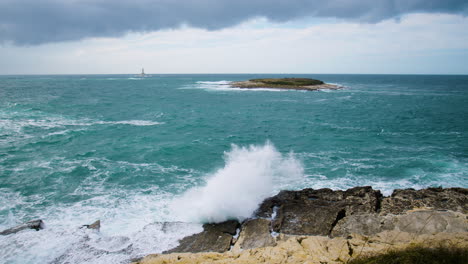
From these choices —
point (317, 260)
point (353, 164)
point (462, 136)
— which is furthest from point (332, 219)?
point (462, 136)

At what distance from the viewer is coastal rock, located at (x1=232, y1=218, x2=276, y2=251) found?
1097 cm

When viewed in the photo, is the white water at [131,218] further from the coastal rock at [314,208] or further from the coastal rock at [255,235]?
the coastal rock at [314,208]

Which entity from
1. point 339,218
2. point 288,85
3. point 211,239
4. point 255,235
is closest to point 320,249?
point 255,235

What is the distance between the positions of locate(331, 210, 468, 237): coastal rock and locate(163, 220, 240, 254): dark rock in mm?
4438

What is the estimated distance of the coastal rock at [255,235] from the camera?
36.0ft

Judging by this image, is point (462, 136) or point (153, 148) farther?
point (462, 136)

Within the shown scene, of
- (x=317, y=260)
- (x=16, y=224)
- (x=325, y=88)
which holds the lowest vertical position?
(x=16, y=224)

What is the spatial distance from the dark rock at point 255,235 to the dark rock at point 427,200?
18.9 ft

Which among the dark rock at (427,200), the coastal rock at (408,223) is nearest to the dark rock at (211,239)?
the coastal rock at (408,223)

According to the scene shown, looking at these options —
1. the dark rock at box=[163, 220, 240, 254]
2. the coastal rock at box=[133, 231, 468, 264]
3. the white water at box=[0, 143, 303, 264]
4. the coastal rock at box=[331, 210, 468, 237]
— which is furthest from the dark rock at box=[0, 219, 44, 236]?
the coastal rock at box=[331, 210, 468, 237]

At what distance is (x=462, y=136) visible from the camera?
29.3m

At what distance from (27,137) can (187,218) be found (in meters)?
24.5

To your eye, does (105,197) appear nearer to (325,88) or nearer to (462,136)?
(462,136)

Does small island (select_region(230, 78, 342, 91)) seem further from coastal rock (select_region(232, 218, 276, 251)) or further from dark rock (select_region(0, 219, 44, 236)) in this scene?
dark rock (select_region(0, 219, 44, 236))
